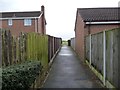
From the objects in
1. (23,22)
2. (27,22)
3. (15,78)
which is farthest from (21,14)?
(15,78)

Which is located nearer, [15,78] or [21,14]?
[15,78]

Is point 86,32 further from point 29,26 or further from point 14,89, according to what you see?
point 29,26

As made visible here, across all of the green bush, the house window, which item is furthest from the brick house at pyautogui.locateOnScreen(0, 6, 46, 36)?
the green bush

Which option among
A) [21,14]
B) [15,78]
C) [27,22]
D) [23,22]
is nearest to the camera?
[15,78]

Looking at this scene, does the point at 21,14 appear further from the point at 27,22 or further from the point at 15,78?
the point at 15,78

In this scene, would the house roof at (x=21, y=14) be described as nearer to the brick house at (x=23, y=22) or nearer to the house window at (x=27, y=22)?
the brick house at (x=23, y=22)

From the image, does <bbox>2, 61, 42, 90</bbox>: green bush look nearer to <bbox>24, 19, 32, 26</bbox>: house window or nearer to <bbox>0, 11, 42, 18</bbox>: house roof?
<bbox>24, 19, 32, 26</bbox>: house window

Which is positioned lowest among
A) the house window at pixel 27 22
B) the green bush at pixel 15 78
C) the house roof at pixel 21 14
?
the green bush at pixel 15 78

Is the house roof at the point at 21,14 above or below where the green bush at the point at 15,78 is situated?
above

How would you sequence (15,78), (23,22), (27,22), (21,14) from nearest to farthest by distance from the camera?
(15,78)
(27,22)
(23,22)
(21,14)

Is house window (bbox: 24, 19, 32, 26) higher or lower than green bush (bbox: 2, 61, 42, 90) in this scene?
higher

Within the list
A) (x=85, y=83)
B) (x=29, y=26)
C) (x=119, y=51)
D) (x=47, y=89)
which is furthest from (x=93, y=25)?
(x=29, y=26)

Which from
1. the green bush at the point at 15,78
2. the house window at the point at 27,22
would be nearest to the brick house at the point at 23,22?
the house window at the point at 27,22

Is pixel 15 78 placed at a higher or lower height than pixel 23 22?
lower
